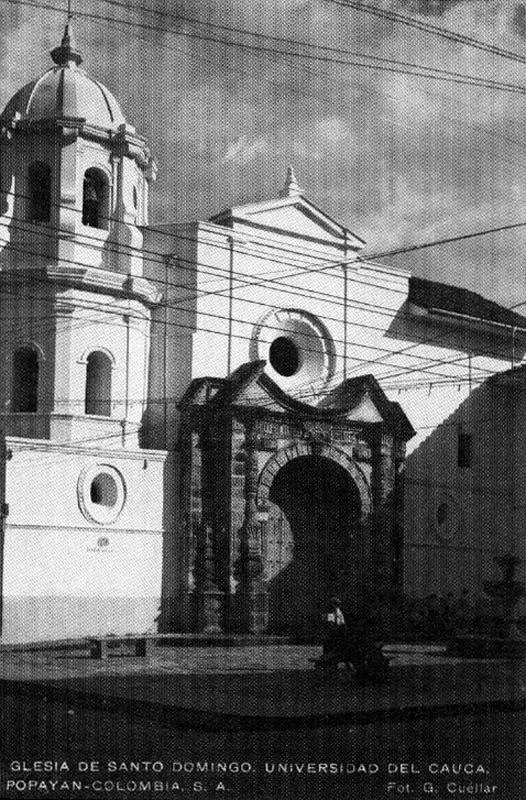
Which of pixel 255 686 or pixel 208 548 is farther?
pixel 208 548

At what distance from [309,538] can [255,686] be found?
13.9 m

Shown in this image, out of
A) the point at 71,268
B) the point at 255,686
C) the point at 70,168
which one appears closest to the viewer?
the point at 255,686

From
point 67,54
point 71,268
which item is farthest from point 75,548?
point 67,54

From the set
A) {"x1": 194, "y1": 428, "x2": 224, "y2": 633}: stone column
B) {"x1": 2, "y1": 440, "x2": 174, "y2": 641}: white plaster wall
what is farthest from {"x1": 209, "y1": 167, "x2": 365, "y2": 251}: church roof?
{"x1": 2, "y1": 440, "x2": 174, "y2": 641}: white plaster wall

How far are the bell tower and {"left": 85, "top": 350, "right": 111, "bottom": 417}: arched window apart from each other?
2 centimetres

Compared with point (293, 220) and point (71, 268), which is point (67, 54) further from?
point (293, 220)

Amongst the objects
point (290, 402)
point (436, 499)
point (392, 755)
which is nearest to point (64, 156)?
point (290, 402)

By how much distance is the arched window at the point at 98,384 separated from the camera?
1150 inches

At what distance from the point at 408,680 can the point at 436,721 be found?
4277 millimetres

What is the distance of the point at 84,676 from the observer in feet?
63.6

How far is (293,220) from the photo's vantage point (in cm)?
3225

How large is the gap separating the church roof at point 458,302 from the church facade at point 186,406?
31.5 inches

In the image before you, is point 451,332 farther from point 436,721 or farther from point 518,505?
point 436,721

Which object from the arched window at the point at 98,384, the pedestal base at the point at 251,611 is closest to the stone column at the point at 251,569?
the pedestal base at the point at 251,611
